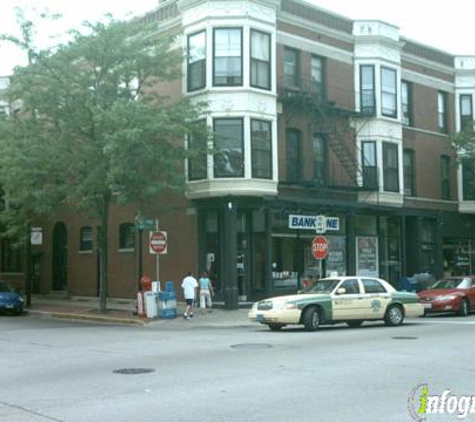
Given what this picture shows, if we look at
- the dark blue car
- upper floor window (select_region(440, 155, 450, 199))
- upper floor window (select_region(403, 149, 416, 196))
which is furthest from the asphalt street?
upper floor window (select_region(440, 155, 450, 199))

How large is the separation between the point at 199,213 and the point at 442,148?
15340 millimetres

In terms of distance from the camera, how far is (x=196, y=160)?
83.8ft

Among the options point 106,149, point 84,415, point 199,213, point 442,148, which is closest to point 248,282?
point 199,213

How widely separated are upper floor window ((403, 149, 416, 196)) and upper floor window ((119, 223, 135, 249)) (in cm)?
1317

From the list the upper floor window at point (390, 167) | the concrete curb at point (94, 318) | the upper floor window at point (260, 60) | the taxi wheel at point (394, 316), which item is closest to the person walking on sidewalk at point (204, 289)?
the concrete curb at point (94, 318)

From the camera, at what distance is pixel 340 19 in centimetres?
3125

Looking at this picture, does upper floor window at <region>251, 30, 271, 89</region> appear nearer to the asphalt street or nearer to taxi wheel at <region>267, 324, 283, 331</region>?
taxi wheel at <region>267, 324, 283, 331</region>

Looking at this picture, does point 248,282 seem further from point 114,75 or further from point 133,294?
point 114,75

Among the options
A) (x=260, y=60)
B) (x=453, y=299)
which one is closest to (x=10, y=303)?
(x=260, y=60)

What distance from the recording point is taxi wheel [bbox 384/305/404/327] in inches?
784

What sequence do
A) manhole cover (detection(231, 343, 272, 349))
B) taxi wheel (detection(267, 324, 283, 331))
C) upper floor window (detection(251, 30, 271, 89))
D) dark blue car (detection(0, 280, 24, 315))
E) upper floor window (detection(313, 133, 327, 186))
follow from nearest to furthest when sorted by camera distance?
manhole cover (detection(231, 343, 272, 349)) → taxi wheel (detection(267, 324, 283, 331)) → upper floor window (detection(251, 30, 271, 89)) → dark blue car (detection(0, 280, 24, 315)) → upper floor window (detection(313, 133, 327, 186))

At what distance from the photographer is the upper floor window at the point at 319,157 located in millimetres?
29656

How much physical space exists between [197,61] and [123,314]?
9.98m

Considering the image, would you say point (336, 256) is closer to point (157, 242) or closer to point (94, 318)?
point (157, 242)
